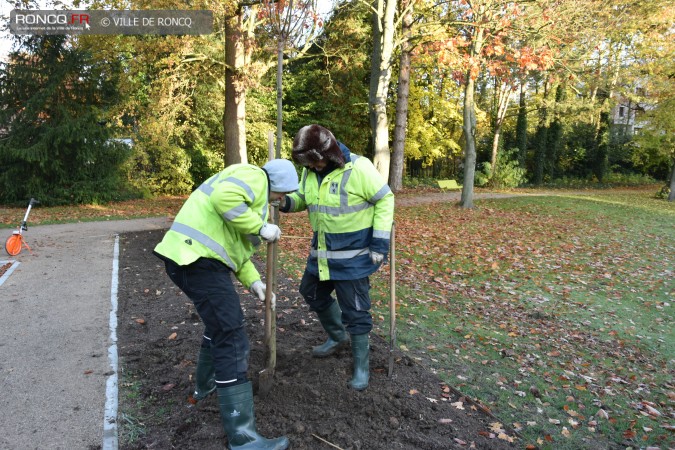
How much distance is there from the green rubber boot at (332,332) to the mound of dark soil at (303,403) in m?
0.08

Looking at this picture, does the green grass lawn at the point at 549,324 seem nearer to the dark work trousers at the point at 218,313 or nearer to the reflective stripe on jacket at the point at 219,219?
the dark work trousers at the point at 218,313

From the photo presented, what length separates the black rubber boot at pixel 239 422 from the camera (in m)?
2.86

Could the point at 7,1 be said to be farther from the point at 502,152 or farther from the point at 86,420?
the point at 502,152

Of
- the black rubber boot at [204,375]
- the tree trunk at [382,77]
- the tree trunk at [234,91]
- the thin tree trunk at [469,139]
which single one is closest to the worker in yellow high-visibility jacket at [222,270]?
the black rubber boot at [204,375]

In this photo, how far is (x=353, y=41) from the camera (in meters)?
23.2

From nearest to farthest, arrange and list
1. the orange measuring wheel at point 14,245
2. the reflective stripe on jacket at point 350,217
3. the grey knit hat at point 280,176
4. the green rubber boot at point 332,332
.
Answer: the grey knit hat at point 280,176 → the reflective stripe on jacket at point 350,217 → the green rubber boot at point 332,332 → the orange measuring wheel at point 14,245

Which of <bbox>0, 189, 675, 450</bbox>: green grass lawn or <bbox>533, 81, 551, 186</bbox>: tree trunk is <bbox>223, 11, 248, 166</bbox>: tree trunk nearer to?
<bbox>0, 189, 675, 450</bbox>: green grass lawn

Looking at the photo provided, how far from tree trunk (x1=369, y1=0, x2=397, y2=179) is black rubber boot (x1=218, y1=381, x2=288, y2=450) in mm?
10218

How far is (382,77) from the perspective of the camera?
12367 mm

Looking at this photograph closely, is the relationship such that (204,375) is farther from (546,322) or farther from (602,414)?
(546,322)

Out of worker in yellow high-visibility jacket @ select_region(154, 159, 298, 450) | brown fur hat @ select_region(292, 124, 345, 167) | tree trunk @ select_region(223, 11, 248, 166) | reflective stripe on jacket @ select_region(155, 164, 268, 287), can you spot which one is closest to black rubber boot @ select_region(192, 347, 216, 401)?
worker in yellow high-visibility jacket @ select_region(154, 159, 298, 450)

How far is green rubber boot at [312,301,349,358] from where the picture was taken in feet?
13.6

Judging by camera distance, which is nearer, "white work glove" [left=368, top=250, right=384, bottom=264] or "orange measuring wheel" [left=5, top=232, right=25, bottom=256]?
"white work glove" [left=368, top=250, right=384, bottom=264]

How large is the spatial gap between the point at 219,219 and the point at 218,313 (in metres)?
0.57
